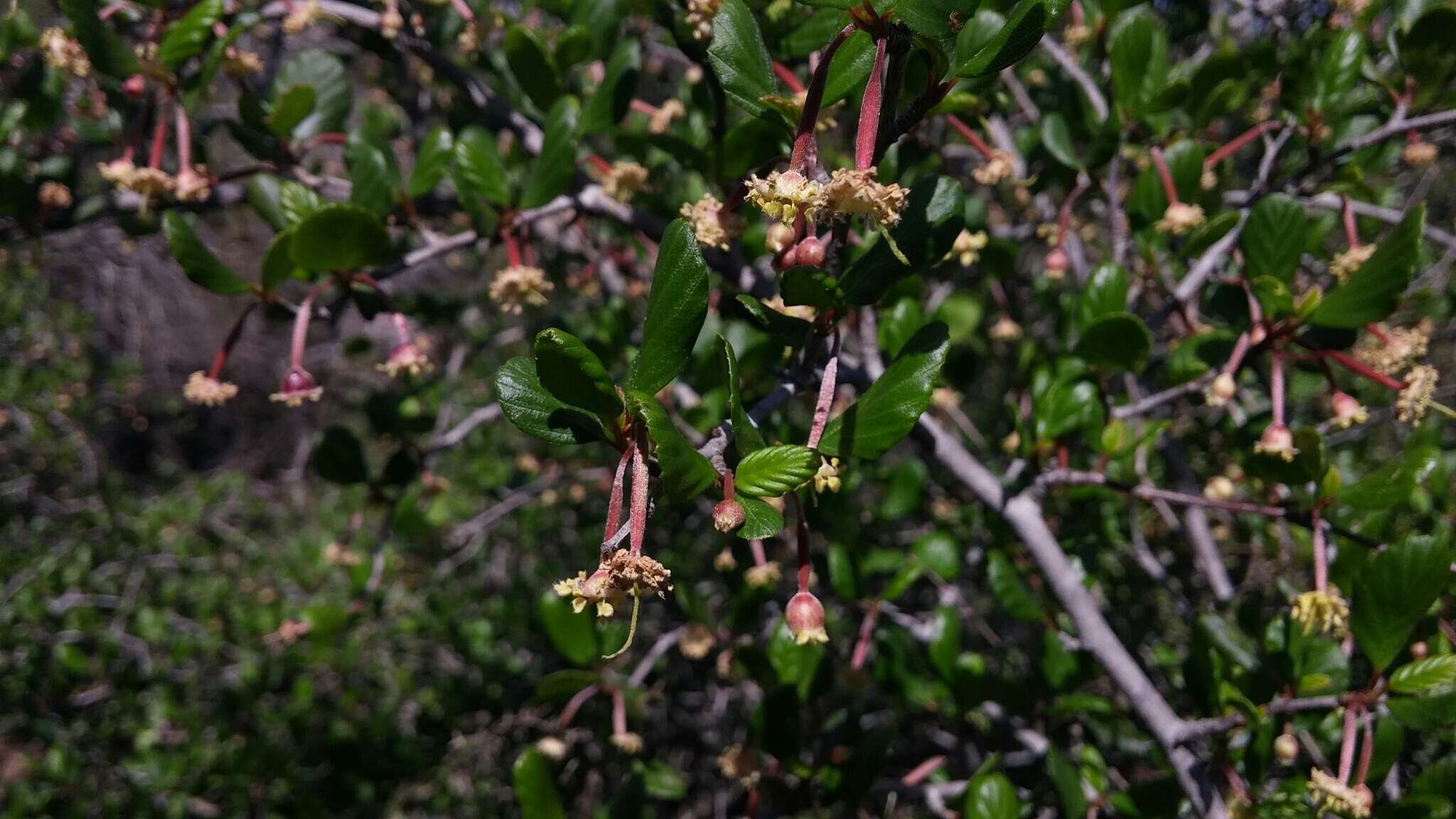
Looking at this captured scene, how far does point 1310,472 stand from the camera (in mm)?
1121

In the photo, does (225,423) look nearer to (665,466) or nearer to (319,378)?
(319,378)

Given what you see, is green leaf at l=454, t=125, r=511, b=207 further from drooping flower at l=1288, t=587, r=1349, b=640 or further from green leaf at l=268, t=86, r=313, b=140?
drooping flower at l=1288, t=587, r=1349, b=640

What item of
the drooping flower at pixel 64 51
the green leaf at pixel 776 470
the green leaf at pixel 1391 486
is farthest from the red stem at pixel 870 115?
the drooping flower at pixel 64 51

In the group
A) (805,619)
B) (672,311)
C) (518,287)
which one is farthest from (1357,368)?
(518,287)

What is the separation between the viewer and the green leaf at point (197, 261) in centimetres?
111

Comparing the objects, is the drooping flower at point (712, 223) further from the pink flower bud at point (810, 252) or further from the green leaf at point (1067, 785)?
the green leaf at point (1067, 785)

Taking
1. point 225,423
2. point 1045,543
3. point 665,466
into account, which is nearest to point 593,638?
point 1045,543

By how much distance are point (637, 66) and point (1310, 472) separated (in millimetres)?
1203

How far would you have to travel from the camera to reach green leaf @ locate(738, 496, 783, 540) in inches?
26.1

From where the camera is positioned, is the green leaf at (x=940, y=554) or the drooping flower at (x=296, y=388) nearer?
the drooping flower at (x=296, y=388)

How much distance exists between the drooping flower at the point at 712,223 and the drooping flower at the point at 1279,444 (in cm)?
85

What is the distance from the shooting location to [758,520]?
68 cm

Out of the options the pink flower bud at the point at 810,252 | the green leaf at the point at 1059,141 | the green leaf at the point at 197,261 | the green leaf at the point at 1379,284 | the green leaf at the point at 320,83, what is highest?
the green leaf at the point at 320,83

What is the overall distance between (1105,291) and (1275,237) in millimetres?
246
